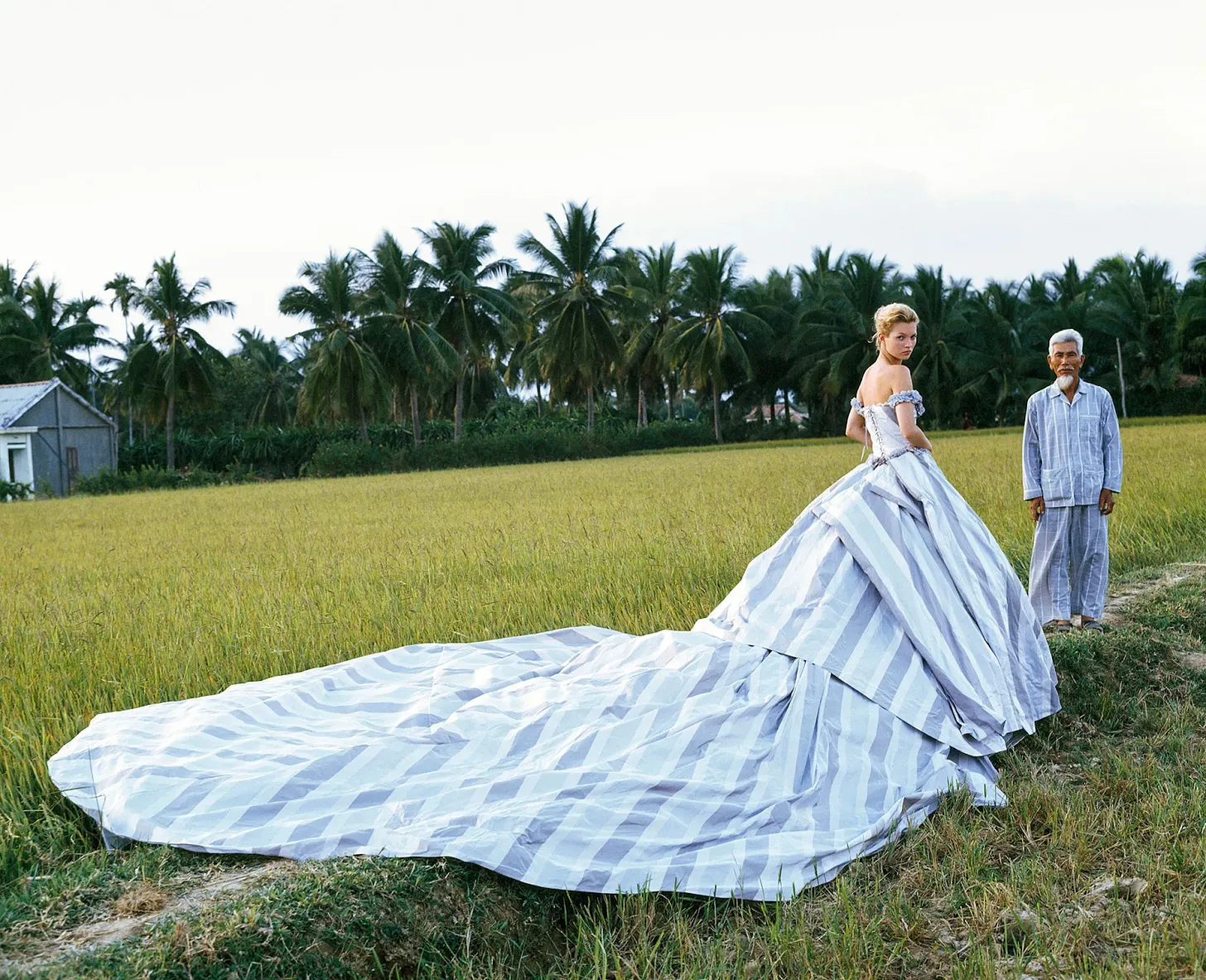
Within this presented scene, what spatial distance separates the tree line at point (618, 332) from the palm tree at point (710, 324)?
7 centimetres

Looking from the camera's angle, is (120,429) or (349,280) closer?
(349,280)

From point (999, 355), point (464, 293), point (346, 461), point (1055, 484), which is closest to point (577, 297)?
point (464, 293)

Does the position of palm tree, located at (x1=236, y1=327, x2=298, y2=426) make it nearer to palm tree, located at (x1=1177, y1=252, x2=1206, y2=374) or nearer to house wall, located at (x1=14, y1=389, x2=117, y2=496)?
house wall, located at (x1=14, y1=389, x2=117, y2=496)

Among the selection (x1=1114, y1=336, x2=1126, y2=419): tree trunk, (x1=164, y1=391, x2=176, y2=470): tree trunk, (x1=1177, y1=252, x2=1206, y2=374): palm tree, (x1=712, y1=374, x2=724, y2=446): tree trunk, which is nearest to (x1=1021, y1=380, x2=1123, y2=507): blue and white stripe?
(x1=164, y1=391, x2=176, y2=470): tree trunk

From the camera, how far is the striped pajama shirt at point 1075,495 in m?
4.71

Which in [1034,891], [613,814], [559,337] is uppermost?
[559,337]

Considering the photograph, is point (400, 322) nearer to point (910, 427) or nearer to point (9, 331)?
point (9, 331)

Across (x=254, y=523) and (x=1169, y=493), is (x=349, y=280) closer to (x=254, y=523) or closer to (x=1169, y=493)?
(x=254, y=523)

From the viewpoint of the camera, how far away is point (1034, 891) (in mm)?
2229

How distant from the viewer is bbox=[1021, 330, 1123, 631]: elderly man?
4.70 metres

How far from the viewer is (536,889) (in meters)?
2.27

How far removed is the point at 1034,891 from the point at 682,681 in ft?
3.66

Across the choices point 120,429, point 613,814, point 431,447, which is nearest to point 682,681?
point 613,814

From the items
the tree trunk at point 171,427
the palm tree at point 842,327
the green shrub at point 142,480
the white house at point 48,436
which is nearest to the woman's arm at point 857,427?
the green shrub at point 142,480
